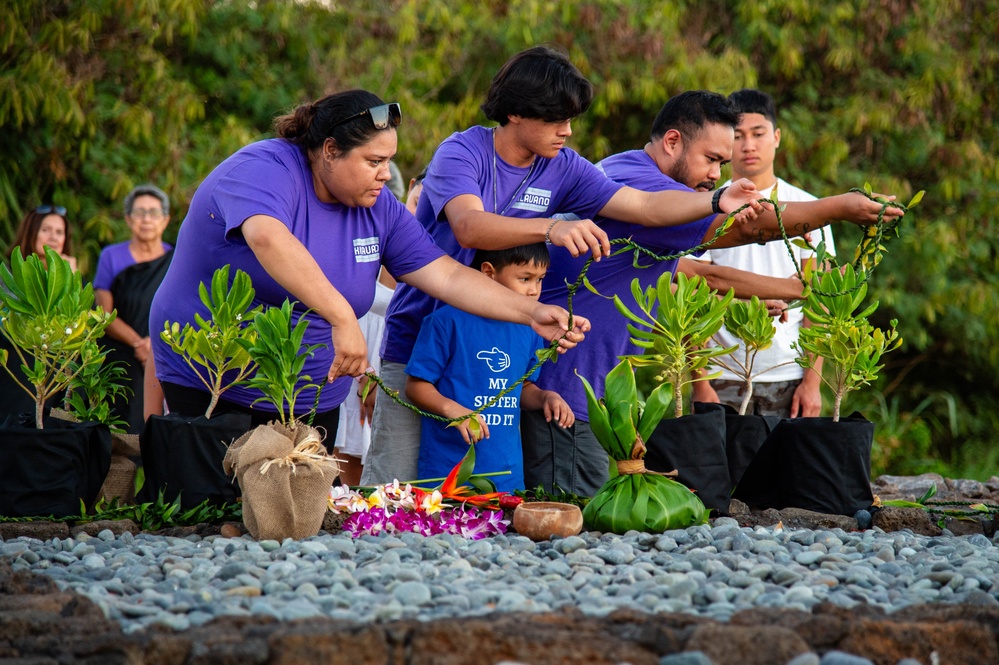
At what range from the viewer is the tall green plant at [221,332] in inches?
109

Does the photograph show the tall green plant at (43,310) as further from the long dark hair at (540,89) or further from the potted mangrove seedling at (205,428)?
the long dark hair at (540,89)

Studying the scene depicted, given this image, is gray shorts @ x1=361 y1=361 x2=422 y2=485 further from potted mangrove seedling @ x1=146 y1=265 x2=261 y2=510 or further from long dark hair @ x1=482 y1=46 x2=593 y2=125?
long dark hair @ x1=482 y1=46 x2=593 y2=125

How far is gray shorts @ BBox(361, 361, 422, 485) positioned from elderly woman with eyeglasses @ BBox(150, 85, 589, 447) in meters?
0.26

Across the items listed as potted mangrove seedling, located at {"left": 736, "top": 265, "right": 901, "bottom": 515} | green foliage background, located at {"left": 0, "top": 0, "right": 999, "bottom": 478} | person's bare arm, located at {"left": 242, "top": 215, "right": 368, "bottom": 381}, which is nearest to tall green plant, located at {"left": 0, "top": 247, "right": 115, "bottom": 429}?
person's bare arm, located at {"left": 242, "top": 215, "right": 368, "bottom": 381}

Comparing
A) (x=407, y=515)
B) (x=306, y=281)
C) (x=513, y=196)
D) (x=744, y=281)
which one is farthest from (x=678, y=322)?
(x=744, y=281)

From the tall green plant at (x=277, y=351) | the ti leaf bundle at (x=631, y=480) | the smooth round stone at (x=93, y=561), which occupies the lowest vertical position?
the smooth round stone at (x=93, y=561)

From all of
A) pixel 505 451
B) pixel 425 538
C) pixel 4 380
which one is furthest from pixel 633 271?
pixel 4 380

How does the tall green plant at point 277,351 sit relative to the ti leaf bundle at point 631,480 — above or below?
above

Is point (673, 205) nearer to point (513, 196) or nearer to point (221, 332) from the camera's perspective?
point (513, 196)

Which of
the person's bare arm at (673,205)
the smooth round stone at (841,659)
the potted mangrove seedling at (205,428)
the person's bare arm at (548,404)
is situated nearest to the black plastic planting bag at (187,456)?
the potted mangrove seedling at (205,428)

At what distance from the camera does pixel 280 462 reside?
2.55m

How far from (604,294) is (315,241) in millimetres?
1003

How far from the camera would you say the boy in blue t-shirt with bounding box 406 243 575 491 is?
3.30 metres

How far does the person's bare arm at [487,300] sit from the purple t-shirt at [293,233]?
0.05 m
